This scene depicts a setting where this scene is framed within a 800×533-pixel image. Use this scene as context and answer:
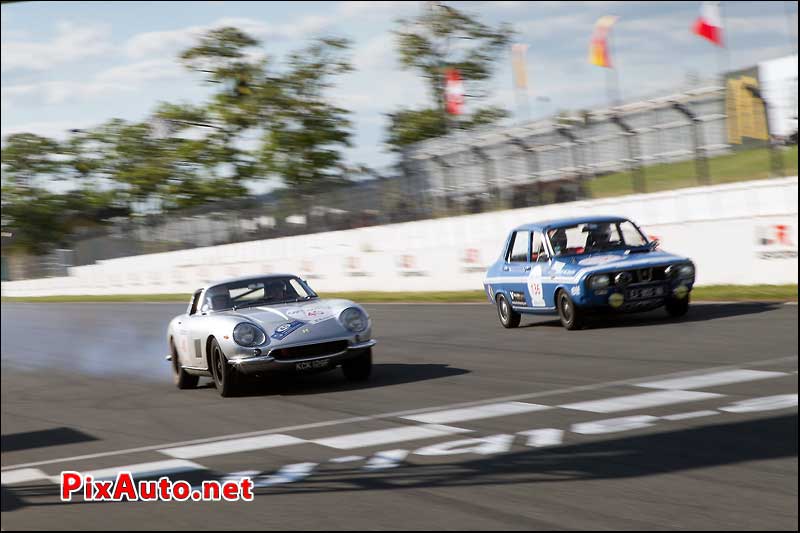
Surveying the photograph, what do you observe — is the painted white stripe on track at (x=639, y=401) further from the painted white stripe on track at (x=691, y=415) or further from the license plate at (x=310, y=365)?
the license plate at (x=310, y=365)

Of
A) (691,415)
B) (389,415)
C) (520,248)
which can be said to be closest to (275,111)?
(389,415)

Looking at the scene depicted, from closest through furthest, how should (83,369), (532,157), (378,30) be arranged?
(378,30), (532,157), (83,369)

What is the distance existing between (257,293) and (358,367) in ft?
3.37

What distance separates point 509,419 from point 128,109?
2.68 m

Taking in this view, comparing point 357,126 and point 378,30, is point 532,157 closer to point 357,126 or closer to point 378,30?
point 357,126

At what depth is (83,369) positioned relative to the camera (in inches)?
465

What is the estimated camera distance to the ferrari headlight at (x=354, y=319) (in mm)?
7562

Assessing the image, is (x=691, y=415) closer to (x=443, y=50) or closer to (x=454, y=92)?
(x=454, y=92)

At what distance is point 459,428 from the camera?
6.00 m

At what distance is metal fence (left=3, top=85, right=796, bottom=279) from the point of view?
6633 mm

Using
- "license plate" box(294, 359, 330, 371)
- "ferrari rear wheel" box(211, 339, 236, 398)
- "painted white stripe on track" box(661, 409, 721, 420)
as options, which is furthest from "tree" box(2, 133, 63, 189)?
"painted white stripe on track" box(661, 409, 721, 420)

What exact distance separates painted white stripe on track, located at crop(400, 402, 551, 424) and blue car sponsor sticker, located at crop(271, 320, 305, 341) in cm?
118

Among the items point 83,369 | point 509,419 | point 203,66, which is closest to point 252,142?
point 203,66

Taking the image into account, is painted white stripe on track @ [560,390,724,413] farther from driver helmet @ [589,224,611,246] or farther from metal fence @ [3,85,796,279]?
driver helmet @ [589,224,611,246]
